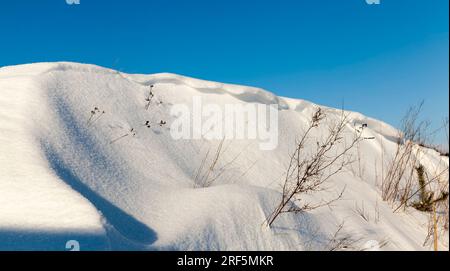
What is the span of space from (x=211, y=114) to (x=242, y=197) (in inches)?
55.2

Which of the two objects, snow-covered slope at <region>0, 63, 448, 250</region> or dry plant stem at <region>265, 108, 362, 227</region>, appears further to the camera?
dry plant stem at <region>265, 108, 362, 227</region>

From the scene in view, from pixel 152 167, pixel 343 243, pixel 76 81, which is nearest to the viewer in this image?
pixel 343 243

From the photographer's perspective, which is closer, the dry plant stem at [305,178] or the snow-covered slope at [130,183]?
the snow-covered slope at [130,183]

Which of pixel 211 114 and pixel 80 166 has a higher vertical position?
pixel 211 114

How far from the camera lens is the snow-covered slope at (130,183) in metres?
1.37

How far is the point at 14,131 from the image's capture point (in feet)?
6.03

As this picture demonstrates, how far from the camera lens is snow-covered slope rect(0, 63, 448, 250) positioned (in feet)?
4.49

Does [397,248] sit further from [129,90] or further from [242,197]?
[129,90]

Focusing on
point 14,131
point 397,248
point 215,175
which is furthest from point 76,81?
point 397,248

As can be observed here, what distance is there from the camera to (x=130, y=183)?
6.05 feet

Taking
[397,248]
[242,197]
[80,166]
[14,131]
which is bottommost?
[397,248]
